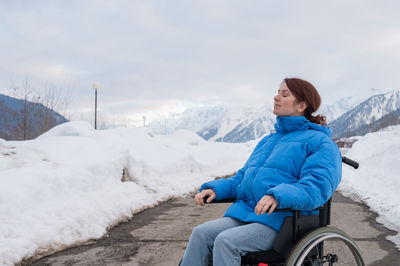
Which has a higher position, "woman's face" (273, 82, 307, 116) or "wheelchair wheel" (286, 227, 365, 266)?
"woman's face" (273, 82, 307, 116)

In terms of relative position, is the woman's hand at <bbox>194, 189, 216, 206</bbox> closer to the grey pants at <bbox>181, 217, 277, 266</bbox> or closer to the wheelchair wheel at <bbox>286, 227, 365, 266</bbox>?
the grey pants at <bbox>181, 217, 277, 266</bbox>

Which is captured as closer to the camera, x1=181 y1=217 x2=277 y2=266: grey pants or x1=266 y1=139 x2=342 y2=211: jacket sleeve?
x1=266 y1=139 x2=342 y2=211: jacket sleeve

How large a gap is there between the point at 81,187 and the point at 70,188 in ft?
1.41

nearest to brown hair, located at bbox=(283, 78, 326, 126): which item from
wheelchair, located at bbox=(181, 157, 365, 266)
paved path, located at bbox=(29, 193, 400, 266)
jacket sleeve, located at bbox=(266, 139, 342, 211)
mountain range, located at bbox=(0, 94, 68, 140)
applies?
jacket sleeve, located at bbox=(266, 139, 342, 211)

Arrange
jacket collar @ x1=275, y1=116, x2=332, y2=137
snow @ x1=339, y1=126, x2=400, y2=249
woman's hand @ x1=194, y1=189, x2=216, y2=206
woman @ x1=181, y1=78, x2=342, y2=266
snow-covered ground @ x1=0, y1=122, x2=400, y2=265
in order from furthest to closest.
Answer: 1. snow @ x1=339, y1=126, x2=400, y2=249
2. snow-covered ground @ x1=0, y1=122, x2=400, y2=265
3. woman's hand @ x1=194, y1=189, x2=216, y2=206
4. jacket collar @ x1=275, y1=116, x2=332, y2=137
5. woman @ x1=181, y1=78, x2=342, y2=266

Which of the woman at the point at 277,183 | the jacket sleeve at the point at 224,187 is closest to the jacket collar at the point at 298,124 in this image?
the woman at the point at 277,183

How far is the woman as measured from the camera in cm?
219

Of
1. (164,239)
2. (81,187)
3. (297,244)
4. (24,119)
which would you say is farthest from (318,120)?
(24,119)

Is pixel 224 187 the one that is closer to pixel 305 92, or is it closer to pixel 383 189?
pixel 305 92

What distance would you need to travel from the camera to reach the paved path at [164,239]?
450 cm

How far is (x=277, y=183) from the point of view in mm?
2379

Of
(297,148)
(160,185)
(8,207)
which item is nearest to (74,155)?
(160,185)

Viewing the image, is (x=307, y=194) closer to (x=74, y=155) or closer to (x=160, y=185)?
(x=74, y=155)

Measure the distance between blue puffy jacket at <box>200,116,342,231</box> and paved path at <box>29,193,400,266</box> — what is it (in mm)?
2116
